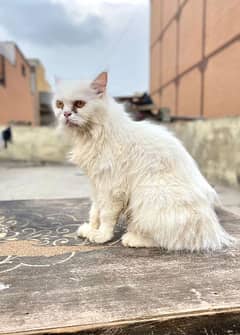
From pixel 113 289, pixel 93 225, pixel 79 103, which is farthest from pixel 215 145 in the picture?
pixel 113 289

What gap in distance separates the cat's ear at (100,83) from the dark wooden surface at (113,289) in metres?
0.45

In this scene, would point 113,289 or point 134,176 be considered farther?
point 134,176

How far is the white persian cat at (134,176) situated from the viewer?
2.50ft

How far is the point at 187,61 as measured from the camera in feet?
13.7

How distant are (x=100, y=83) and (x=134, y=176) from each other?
0.28 metres

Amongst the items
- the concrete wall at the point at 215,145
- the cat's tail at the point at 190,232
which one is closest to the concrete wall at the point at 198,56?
the concrete wall at the point at 215,145

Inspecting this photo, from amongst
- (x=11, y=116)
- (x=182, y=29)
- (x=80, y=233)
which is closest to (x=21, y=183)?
(x=80, y=233)

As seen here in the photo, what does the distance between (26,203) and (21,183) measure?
1940mm

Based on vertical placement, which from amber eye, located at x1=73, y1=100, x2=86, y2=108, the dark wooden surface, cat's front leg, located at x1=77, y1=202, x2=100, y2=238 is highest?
amber eye, located at x1=73, y1=100, x2=86, y2=108

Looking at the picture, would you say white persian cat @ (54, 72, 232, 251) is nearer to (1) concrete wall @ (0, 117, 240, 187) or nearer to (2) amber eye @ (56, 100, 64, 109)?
(2) amber eye @ (56, 100, 64, 109)

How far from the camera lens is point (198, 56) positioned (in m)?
3.73

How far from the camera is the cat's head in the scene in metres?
0.78

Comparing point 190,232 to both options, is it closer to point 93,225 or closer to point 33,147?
point 93,225

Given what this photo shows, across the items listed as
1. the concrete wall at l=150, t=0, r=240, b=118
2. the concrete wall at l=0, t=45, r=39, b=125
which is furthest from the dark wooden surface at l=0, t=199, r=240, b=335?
the concrete wall at l=0, t=45, r=39, b=125
